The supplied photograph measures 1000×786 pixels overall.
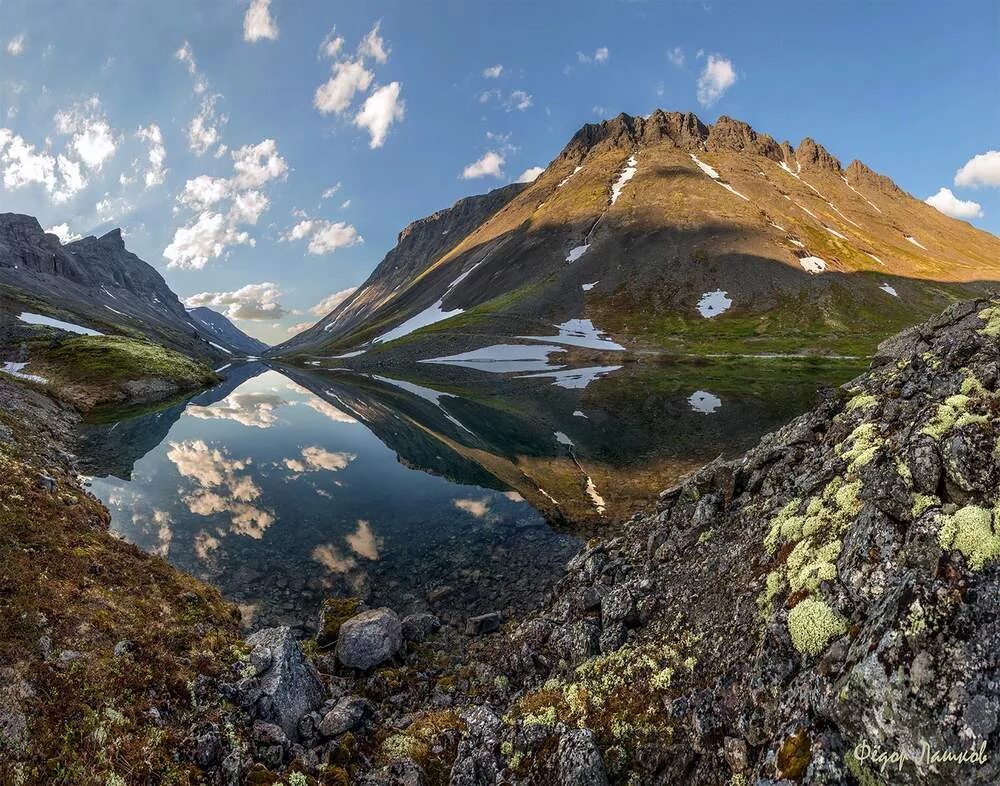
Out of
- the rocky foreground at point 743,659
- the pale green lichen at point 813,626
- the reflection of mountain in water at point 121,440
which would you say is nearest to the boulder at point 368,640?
the rocky foreground at point 743,659

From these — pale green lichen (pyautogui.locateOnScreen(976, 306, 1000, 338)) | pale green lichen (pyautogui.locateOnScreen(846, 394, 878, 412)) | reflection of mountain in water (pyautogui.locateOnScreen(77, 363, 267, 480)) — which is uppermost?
pale green lichen (pyautogui.locateOnScreen(976, 306, 1000, 338))

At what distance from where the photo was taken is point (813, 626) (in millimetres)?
8750

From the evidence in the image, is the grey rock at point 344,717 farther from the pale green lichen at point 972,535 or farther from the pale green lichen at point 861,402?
the pale green lichen at point 861,402

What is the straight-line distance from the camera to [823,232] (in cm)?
19088

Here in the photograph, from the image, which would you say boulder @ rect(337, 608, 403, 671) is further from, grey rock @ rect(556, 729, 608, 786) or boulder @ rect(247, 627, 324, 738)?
grey rock @ rect(556, 729, 608, 786)

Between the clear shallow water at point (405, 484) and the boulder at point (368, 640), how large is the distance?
356 cm

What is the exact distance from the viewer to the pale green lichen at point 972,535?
24.0 feet

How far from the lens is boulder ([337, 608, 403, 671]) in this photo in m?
15.3

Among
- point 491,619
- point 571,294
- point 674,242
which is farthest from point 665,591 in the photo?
point 674,242

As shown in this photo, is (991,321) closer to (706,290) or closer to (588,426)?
(588,426)

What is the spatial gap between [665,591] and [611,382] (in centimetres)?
7362

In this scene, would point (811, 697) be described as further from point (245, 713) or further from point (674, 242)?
point (674, 242)

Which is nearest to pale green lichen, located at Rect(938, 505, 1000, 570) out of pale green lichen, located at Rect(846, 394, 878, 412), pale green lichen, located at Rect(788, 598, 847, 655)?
pale green lichen, located at Rect(788, 598, 847, 655)

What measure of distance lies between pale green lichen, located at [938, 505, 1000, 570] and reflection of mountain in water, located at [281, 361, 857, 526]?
20.5 m
